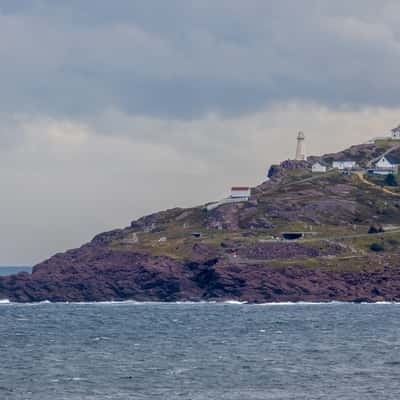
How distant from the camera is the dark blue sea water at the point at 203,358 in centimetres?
9038

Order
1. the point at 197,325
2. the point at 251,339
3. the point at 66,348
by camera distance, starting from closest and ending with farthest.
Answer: the point at 66,348 → the point at 251,339 → the point at 197,325

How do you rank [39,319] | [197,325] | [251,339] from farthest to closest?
1. [39,319]
2. [197,325]
3. [251,339]

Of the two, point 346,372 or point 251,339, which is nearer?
point 346,372

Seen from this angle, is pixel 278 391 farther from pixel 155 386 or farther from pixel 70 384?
pixel 70 384

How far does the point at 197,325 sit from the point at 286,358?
52.8m

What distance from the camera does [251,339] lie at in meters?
141

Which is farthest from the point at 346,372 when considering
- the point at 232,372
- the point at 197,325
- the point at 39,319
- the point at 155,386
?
the point at 39,319

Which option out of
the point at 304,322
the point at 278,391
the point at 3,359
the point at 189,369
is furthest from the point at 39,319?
the point at 278,391

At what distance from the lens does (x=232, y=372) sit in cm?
10256

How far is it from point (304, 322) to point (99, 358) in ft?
199

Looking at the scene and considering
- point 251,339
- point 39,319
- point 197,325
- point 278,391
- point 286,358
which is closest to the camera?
point 278,391

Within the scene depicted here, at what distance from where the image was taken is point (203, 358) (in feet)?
380

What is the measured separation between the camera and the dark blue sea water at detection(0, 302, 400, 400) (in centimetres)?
9038

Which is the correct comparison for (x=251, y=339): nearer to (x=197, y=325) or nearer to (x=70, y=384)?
(x=197, y=325)
